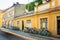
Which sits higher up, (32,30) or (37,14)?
(37,14)

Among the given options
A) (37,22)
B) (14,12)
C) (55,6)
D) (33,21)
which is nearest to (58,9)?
(55,6)

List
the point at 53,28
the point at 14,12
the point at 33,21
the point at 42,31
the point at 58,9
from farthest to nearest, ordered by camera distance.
Result: the point at 14,12, the point at 33,21, the point at 42,31, the point at 53,28, the point at 58,9

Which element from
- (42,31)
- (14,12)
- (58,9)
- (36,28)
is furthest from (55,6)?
(14,12)

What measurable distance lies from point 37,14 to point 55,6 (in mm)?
4963

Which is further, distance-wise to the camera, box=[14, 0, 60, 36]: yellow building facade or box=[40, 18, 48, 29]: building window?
box=[40, 18, 48, 29]: building window

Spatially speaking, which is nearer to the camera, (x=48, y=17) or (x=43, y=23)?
(x=48, y=17)

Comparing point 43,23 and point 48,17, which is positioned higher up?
point 48,17

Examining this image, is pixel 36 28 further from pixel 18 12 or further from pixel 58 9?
pixel 18 12

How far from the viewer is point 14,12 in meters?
41.8

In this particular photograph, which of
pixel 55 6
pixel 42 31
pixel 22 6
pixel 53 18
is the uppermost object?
pixel 22 6

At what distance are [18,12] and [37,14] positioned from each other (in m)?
19.4

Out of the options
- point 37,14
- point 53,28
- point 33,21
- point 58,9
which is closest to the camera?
point 58,9

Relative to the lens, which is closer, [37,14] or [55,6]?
[55,6]

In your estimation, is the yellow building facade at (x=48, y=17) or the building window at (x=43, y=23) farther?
the building window at (x=43, y=23)
